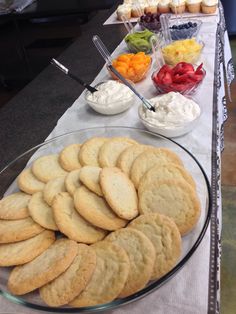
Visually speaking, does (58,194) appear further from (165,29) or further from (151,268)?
(165,29)

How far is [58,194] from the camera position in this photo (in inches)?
27.3

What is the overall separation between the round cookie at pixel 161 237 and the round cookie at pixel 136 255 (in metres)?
0.01

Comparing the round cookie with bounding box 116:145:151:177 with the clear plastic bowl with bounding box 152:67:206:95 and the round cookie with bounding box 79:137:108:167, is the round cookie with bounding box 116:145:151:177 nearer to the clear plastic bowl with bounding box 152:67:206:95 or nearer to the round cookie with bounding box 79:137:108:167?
the round cookie with bounding box 79:137:108:167

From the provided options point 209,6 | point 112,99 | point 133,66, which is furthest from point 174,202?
point 209,6

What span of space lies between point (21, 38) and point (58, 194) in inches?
114

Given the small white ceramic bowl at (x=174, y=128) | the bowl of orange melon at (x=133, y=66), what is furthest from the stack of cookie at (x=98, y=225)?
the bowl of orange melon at (x=133, y=66)

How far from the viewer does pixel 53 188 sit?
29.0 inches

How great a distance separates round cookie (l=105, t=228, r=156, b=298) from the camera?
0.53m

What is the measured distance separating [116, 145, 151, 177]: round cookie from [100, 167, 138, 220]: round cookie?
0.03 m

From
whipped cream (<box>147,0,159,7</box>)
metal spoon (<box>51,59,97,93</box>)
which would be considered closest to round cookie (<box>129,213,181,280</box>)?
metal spoon (<box>51,59,97,93</box>)

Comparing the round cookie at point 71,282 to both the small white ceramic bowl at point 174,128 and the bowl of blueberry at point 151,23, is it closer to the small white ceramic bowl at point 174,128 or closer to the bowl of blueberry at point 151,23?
the small white ceramic bowl at point 174,128

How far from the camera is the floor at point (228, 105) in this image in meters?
1.28

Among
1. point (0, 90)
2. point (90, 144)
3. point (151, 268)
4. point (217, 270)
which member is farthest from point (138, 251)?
point (0, 90)

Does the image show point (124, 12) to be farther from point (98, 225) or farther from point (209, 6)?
point (98, 225)
